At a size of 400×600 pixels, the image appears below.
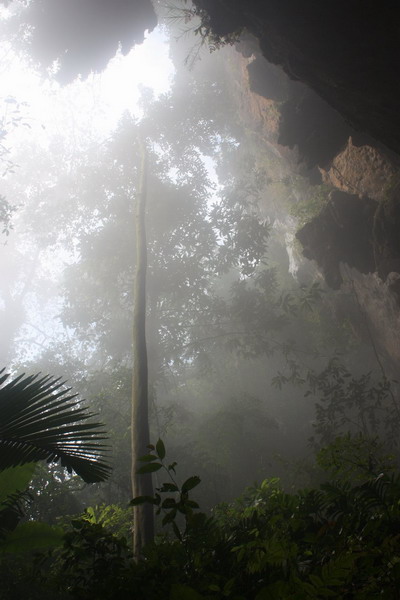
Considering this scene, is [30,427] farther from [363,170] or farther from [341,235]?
[341,235]

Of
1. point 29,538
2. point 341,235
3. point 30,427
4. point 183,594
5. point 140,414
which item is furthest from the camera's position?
point 341,235

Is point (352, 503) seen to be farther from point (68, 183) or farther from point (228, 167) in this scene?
point (228, 167)

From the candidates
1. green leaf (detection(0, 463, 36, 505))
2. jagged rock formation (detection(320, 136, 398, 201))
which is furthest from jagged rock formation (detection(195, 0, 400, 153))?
green leaf (detection(0, 463, 36, 505))

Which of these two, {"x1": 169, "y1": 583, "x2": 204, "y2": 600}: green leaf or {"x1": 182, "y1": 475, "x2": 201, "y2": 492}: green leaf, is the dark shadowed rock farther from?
{"x1": 169, "y1": 583, "x2": 204, "y2": 600}: green leaf

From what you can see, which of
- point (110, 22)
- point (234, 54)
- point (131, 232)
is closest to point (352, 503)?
point (110, 22)

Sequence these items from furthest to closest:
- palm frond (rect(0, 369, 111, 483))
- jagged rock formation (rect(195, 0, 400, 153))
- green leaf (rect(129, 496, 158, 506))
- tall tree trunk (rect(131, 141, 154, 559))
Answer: tall tree trunk (rect(131, 141, 154, 559)), jagged rock formation (rect(195, 0, 400, 153)), palm frond (rect(0, 369, 111, 483)), green leaf (rect(129, 496, 158, 506))

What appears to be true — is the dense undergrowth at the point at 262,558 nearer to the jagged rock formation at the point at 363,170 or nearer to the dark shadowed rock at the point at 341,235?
the jagged rock formation at the point at 363,170

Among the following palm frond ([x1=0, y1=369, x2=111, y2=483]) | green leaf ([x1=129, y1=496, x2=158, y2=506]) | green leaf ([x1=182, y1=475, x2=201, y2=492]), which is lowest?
green leaf ([x1=182, y1=475, x2=201, y2=492])

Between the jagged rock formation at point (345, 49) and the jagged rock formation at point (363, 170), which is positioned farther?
the jagged rock formation at point (363, 170)

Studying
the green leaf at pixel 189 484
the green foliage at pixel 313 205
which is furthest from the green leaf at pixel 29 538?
the green foliage at pixel 313 205

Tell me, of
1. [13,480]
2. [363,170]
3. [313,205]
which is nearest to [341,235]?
[363,170]

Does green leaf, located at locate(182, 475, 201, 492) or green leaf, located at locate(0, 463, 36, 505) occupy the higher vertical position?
green leaf, located at locate(0, 463, 36, 505)

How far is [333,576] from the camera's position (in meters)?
1.03

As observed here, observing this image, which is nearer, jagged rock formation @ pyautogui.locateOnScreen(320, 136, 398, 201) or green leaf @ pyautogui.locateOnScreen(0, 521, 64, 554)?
green leaf @ pyautogui.locateOnScreen(0, 521, 64, 554)
